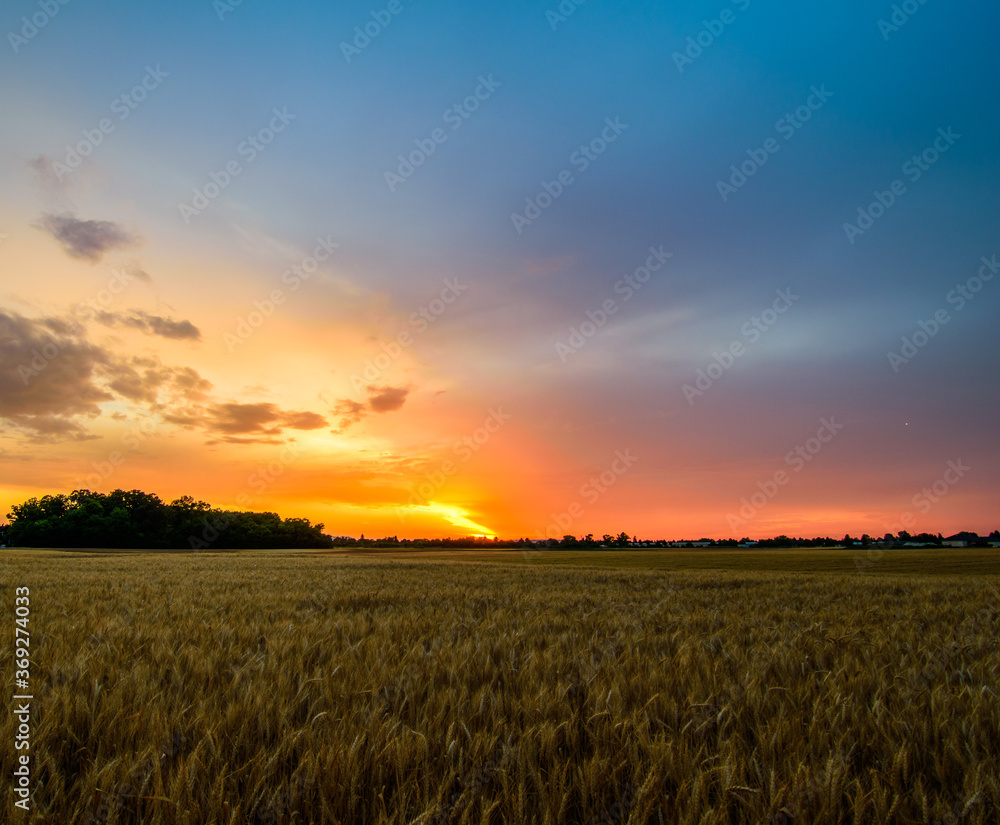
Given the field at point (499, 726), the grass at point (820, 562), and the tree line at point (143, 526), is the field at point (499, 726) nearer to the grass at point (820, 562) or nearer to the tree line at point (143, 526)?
the grass at point (820, 562)

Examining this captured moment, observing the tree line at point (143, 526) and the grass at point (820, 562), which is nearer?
the grass at point (820, 562)

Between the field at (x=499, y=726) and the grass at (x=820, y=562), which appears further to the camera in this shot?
the grass at (x=820, y=562)

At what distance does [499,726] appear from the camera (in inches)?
117

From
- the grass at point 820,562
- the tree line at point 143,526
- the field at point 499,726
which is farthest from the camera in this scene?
the tree line at point 143,526

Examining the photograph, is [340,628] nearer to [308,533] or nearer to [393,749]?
[393,749]

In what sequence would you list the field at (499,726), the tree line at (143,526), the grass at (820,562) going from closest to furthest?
the field at (499,726) → the grass at (820,562) → the tree line at (143,526)

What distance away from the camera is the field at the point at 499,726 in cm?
220

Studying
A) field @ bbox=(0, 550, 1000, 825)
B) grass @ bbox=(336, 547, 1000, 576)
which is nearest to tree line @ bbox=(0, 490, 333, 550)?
grass @ bbox=(336, 547, 1000, 576)

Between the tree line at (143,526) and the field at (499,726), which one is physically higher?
the field at (499,726)

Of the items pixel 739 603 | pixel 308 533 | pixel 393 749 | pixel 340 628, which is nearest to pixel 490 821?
pixel 393 749

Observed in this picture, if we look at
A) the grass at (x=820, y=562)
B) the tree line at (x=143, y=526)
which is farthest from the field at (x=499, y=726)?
the tree line at (x=143, y=526)

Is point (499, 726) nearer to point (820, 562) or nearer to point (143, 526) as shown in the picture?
point (820, 562)

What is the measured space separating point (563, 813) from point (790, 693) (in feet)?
7.85

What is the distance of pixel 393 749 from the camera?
259cm
